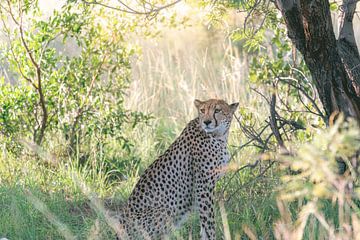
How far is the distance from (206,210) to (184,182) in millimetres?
243

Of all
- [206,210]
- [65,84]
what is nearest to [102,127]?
[65,84]

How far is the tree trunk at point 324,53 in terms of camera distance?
4809mm

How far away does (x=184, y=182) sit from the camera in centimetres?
549

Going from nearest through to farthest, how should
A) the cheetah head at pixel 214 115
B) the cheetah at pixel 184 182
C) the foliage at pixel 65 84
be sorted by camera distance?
the cheetah at pixel 184 182, the cheetah head at pixel 214 115, the foliage at pixel 65 84

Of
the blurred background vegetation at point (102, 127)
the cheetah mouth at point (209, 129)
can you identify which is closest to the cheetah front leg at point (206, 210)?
the blurred background vegetation at point (102, 127)

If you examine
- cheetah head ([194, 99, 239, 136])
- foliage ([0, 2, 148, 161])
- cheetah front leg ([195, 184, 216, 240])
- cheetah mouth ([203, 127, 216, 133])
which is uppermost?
Result: foliage ([0, 2, 148, 161])

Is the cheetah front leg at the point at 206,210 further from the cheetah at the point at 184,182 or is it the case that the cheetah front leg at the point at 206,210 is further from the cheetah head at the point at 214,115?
the cheetah head at the point at 214,115

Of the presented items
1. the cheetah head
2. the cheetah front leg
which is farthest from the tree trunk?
the cheetah front leg

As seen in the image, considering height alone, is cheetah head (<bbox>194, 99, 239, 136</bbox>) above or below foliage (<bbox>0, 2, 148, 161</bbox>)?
below

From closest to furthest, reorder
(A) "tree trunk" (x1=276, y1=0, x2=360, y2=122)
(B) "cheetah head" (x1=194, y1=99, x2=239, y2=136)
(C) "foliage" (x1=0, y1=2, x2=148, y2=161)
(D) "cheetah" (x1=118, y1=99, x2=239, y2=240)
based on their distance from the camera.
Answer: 1. (A) "tree trunk" (x1=276, y1=0, x2=360, y2=122)
2. (D) "cheetah" (x1=118, y1=99, x2=239, y2=240)
3. (B) "cheetah head" (x1=194, y1=99, x2=239, y2=136)
4. (C) "foliage" (x1=0, y1=2, x2=148, y2=161)

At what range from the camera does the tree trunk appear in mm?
4809

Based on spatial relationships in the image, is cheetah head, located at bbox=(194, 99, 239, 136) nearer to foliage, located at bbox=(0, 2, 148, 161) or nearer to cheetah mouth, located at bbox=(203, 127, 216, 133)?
cheetah mouth, located at bbox=(203, 127, 216, 133)

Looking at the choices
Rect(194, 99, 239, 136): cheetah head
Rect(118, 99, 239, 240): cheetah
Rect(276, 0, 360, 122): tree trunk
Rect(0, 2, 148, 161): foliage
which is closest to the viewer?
Rect(276, 0, 360, 122): tree trunk

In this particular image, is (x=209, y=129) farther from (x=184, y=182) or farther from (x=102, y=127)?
(x=102, y=127)
